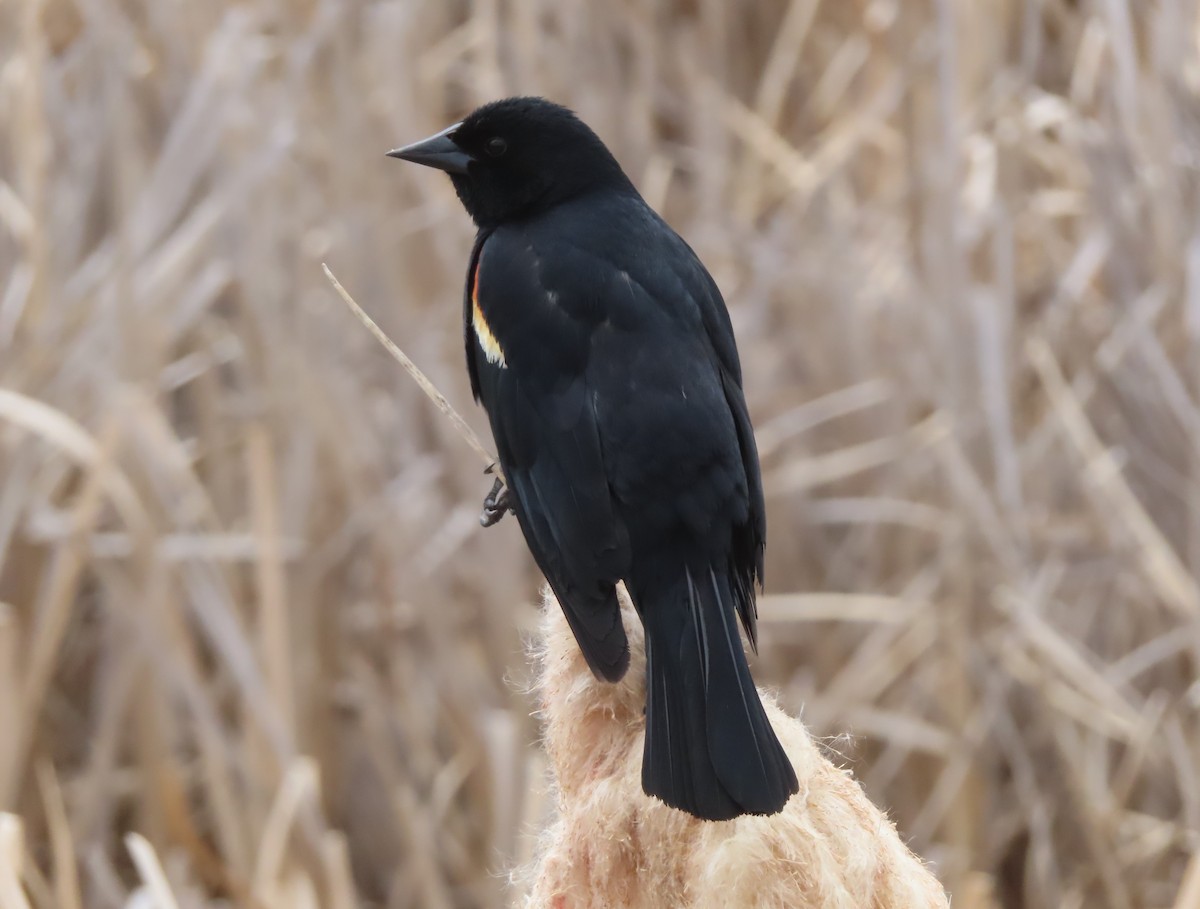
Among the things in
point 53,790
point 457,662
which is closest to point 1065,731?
point 457,662

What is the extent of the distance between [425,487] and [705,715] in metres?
1.39

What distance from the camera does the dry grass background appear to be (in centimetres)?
227

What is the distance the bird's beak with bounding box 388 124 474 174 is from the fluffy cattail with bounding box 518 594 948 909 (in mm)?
931

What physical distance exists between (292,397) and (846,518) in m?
1.05

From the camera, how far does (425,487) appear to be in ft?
8.36

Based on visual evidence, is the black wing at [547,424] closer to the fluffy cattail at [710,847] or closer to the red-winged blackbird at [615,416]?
the red-winged blackbird at [615,416]

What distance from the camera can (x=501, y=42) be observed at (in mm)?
3311

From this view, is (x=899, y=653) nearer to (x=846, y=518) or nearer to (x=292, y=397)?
(x=846, y=518)

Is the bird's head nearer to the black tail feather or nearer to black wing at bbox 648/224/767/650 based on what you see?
black wing at bbox 648/224/767/650

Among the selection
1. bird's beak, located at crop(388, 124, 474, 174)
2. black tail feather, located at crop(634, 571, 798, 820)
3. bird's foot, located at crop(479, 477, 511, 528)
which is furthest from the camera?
bird's beak, located at crop(388, 124, 474, 174)

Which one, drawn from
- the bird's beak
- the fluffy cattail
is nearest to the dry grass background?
the bird's beak

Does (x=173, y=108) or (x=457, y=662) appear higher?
(x=173, y=108)

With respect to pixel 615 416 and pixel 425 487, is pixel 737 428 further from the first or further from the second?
pixel 425 487

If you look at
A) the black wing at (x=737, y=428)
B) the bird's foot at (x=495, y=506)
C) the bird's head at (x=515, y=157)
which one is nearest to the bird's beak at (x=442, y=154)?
the bird's head at (x=515, y=157)
